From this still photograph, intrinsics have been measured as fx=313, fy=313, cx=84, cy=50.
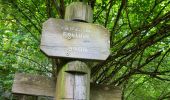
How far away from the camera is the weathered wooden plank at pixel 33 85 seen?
2070mm

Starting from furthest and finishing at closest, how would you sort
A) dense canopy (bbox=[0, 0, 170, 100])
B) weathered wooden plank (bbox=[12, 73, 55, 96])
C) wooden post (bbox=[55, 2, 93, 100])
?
dense canopy (bbox=[0, 0, 170, 100]) → weathered wooden plank (bbox=[12, 73, 55, 96]) → wooden post (bbox=[55, 2, 93, 100])

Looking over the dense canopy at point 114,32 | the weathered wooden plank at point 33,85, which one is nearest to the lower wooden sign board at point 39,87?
the weathered wooden plank at point 33,85

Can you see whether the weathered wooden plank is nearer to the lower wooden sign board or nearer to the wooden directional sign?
the lower wooden sign board

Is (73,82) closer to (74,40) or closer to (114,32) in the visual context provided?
(74,40)

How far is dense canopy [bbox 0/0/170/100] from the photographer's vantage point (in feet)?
9.90

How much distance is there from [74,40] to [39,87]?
0.41 metres

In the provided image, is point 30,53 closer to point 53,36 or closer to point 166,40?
point 166,40

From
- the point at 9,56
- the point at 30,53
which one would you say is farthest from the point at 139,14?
the point at 9,56

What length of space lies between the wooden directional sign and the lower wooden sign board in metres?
0.27

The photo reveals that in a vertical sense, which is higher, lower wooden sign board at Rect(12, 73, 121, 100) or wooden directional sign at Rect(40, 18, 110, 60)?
wooden directional sign at Rect(40, 18, 110, 60)

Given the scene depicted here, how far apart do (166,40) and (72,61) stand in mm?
2143

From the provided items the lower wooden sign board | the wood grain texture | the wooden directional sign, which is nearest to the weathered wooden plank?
the lower wooden sign board

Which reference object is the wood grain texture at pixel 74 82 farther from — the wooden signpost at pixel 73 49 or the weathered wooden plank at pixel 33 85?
the weathered wooden plank at pixel 33 85

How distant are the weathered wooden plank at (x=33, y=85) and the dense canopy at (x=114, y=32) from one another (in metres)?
0.22
